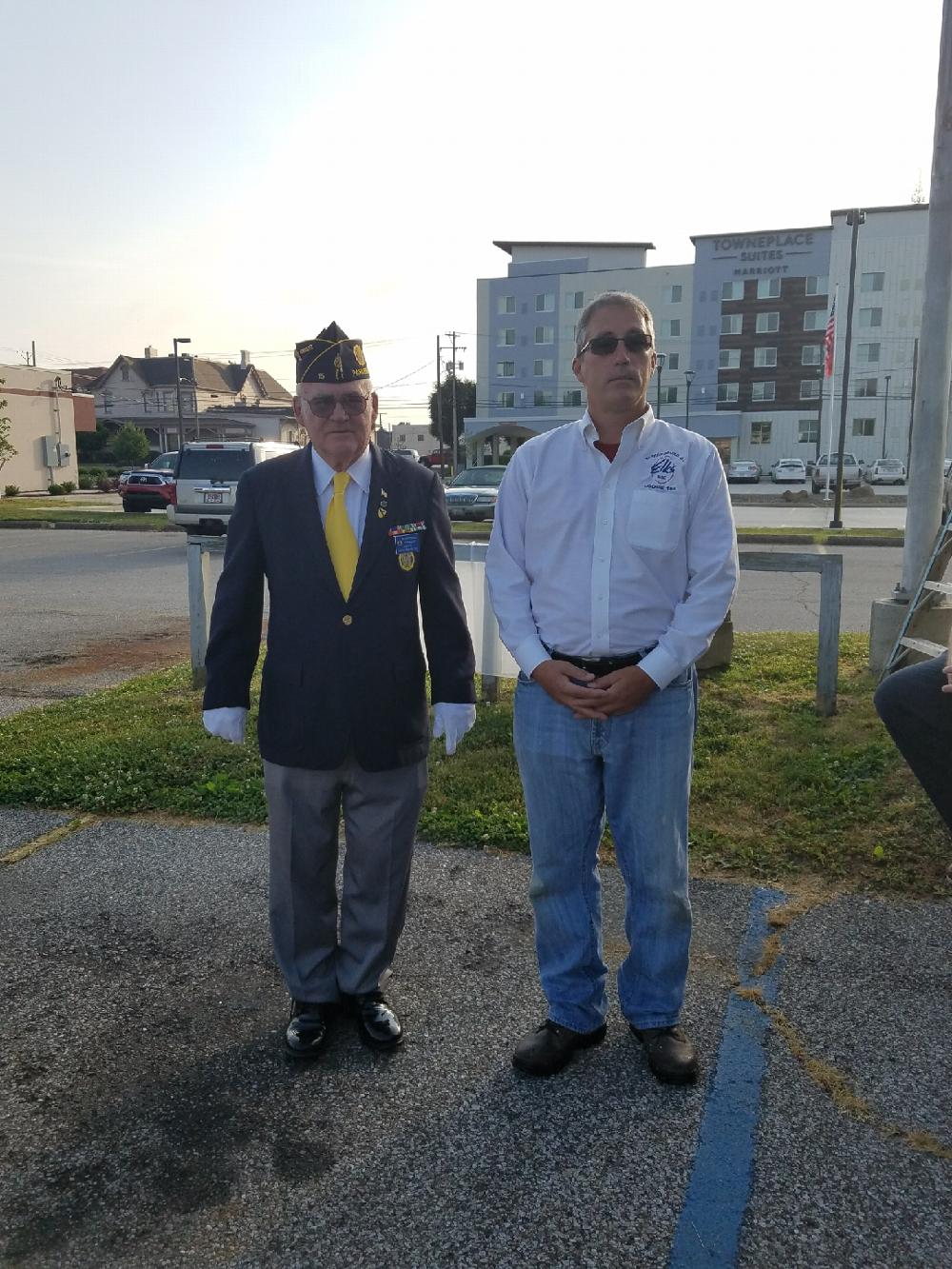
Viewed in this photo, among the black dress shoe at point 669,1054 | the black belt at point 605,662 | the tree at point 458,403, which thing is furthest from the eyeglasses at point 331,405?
the tree at point 458,403

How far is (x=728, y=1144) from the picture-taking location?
2.54 m

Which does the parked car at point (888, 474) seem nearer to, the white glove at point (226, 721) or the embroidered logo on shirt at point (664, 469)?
the embroidered logo on shirt at point (664, 469)

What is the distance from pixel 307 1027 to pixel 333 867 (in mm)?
466

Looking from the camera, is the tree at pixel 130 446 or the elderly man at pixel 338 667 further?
the tree at pixel 130 446

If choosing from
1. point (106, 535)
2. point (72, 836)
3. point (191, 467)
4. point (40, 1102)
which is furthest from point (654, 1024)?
point (106, 535)

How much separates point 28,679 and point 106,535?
14944mm

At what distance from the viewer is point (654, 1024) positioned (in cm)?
290

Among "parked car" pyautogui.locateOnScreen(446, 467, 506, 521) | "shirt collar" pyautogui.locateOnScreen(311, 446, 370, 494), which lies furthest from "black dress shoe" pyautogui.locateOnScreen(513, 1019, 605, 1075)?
"parked car" pyautogui.locateOnScreen(446, 467, 506, 521)

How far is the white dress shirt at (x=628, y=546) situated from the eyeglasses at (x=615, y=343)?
20 cm

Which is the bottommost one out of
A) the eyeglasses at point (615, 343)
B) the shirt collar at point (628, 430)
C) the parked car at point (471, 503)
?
the parked car at point (471, 503)

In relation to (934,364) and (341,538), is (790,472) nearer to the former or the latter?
(934,364)

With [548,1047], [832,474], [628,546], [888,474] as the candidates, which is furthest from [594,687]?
[888,474]

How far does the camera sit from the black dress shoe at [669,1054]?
2.78m

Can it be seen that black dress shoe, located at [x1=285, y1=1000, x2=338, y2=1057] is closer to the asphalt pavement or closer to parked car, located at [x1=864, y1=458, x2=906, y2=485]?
the asphalt pavement
